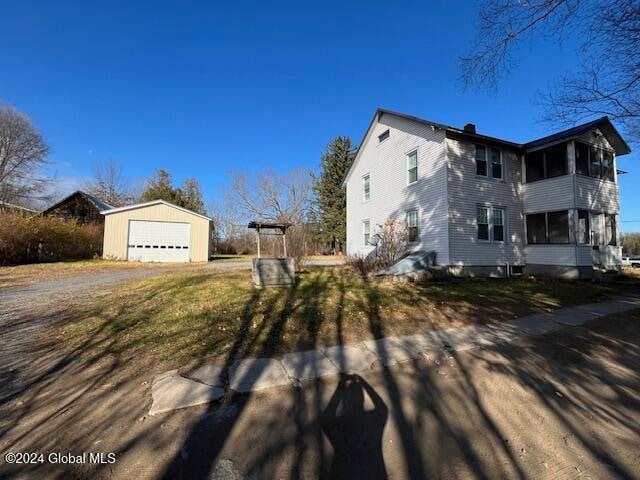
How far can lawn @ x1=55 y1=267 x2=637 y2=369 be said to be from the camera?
15.3 ft

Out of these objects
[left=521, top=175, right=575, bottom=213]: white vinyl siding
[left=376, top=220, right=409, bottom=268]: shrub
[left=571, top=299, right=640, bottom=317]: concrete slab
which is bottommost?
[left=571, top=299, right=640, bottom=317]: concrete slab

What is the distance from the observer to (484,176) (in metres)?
13.7

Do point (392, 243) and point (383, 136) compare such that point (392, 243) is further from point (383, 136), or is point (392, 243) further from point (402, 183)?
point (383, 136)

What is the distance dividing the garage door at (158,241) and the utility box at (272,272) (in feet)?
52.3

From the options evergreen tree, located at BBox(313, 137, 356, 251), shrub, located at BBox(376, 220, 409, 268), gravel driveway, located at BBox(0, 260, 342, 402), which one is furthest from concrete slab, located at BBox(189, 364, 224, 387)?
evergreen tree, located at BBox(313, 137, 356, 251)

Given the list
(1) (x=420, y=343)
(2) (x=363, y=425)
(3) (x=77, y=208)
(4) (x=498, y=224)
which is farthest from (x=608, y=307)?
(3) (x=77, y=208)

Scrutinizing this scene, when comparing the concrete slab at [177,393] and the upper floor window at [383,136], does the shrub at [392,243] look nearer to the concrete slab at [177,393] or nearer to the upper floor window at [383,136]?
the upper floor window at [383,136]

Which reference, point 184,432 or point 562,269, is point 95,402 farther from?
point 562,269

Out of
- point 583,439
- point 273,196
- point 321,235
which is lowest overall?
point 583,439

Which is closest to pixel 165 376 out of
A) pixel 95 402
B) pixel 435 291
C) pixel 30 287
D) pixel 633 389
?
pixel 95 402

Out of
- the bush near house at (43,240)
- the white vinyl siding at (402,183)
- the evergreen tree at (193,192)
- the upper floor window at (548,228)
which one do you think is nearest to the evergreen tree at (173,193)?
the evergreen tree at (193,192)

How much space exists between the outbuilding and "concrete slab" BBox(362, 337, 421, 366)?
20.6m

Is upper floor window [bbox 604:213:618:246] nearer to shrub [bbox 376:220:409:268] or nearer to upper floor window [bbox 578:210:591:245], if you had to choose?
upper floor window [bbox 578:210:591:245]

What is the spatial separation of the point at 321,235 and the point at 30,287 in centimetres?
2902
